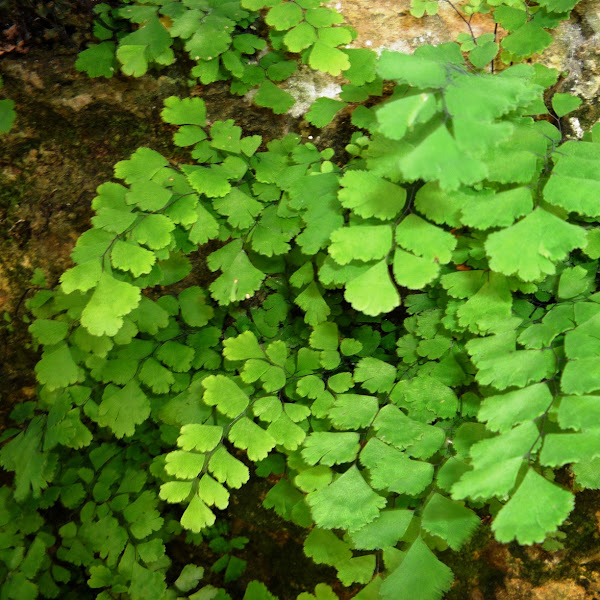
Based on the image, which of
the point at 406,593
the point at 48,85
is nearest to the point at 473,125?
the point at 406,593

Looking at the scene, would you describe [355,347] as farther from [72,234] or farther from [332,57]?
[72,234]

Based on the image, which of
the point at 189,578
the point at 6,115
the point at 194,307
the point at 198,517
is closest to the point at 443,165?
the point at 198,517

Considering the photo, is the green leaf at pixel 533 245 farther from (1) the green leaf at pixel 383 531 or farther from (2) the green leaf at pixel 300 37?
(2) the green leaf at pixel 300 37

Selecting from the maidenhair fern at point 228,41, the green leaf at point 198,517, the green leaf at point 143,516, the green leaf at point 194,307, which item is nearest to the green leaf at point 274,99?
the maidenhair fern at point 228,41

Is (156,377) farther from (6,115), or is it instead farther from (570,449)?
(570,449)

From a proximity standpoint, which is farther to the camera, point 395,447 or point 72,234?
point 72,234

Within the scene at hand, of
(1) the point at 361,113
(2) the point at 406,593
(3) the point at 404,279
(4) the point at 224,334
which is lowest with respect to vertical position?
(4) the point at 224,334

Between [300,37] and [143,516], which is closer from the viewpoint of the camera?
[300,37]
